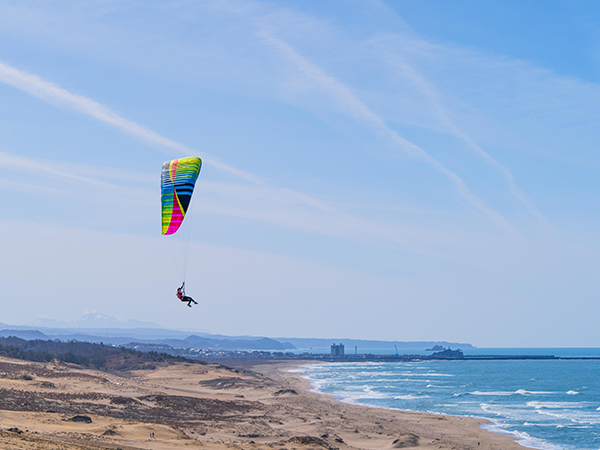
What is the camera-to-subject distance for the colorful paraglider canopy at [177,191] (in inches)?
1024

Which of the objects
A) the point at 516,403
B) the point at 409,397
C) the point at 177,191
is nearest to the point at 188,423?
the point at 177,191

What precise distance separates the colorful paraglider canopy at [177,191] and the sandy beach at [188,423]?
29.4ft

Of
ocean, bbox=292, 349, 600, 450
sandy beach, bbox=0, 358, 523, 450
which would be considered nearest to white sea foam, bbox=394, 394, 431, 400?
ocean, bbox=292, 349, 600, 450

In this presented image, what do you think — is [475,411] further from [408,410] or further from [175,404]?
[175,404]

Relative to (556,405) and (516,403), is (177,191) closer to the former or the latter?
(516,403)

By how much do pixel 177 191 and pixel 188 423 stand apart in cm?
1256

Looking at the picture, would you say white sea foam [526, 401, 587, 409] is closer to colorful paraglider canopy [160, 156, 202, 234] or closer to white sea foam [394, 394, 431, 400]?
white sea foam [394, 394, 431, 400]

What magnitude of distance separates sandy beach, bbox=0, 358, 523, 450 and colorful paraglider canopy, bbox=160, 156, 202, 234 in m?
8.96

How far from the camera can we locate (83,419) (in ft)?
85.6

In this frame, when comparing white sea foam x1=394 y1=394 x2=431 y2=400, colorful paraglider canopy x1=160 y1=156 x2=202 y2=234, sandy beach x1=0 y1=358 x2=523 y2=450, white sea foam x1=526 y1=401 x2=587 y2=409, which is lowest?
white sea foam x1=394 y1=394 x2=431 y2=400

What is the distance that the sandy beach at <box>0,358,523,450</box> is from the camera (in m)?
22.5

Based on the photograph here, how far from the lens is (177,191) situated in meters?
26.6

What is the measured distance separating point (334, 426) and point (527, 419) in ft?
58.0

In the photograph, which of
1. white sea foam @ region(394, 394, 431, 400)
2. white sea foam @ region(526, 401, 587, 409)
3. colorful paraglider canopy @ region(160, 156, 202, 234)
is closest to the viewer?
colorful paraglider canopy @ region(160, 156, 202, 234)
